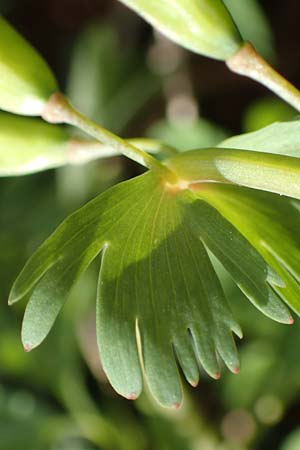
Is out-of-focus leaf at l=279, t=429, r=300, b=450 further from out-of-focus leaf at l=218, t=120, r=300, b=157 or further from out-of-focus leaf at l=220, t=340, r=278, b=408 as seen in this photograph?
out-of-focus leaf at l=218, t=120, r=300, b=157

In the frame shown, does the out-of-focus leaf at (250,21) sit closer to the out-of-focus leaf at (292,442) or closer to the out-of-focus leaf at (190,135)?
the out-of-focus leaf at (190,135)

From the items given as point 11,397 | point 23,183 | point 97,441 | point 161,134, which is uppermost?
point 23,183

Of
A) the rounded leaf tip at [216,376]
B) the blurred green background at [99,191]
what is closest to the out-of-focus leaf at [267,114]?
the blurred green background at [99,191]

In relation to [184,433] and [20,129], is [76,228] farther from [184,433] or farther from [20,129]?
[184,433]

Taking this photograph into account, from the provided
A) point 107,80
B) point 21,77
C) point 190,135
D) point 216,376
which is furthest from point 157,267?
point 107,80

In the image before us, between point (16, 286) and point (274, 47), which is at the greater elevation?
point (274, 47)

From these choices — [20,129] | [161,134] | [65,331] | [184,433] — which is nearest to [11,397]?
[65,331]

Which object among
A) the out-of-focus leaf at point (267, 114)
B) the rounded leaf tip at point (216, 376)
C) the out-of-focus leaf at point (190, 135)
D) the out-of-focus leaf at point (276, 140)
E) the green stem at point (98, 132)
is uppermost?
the out-of-focus leaf at point (190, 135)
